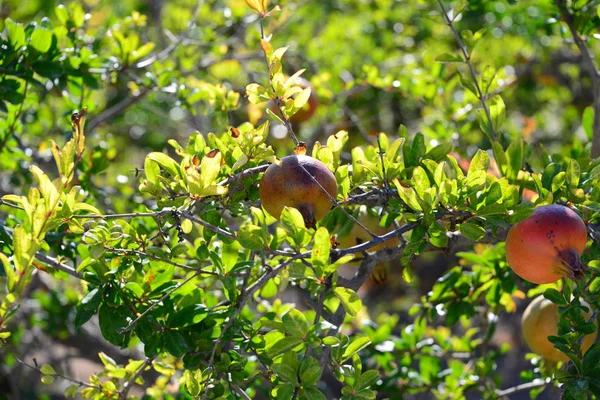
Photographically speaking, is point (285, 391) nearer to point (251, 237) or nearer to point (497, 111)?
point (251, 237)

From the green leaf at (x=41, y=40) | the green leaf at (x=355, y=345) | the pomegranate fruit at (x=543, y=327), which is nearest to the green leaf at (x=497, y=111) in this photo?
the pomegranate fruit at (x=543, y=327)

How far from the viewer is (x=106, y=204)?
7.89 feet

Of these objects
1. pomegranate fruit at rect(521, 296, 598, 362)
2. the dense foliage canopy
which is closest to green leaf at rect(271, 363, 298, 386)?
the dense foliage canopy

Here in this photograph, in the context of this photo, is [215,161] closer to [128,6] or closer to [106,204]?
[106,204]

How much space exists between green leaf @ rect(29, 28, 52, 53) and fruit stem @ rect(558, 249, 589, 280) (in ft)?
4.81

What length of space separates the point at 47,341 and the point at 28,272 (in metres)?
2.78

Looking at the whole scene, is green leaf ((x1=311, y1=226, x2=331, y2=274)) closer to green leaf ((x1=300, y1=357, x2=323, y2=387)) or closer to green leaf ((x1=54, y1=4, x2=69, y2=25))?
green leaf ((x1=300, y1=357, x2=323, y2=387))

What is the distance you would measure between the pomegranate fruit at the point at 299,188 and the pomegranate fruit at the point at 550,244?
38cm

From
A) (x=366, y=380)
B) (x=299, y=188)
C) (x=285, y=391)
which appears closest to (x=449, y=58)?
(x=299, y=188)

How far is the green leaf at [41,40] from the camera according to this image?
1.91 m

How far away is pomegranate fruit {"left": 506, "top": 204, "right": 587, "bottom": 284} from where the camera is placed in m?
1.28

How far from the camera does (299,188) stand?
127cm

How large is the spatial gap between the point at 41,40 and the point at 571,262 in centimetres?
150

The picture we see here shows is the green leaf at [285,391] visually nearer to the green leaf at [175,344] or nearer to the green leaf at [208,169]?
the green leaf at [175,344]
